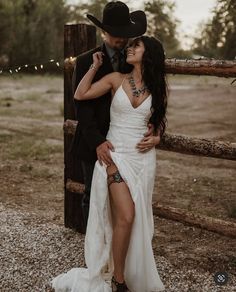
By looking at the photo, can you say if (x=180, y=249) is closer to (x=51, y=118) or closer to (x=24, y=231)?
Answer: (x=24, y=231)

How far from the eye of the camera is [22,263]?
4.30 meters

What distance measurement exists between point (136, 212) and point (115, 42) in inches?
44.8

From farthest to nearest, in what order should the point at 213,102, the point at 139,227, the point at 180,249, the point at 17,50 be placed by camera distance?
the point at 17,50, the point at 213,102, the point at 180,249, the point at 139,227

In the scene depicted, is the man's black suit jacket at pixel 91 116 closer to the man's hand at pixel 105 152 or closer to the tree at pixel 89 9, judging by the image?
the man's hand at pixel 105 152

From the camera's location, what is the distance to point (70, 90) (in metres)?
4.71

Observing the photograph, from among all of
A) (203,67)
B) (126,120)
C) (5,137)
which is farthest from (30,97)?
(126,120)

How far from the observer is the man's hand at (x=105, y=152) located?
3463mm

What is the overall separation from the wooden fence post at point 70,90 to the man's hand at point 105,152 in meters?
1.31

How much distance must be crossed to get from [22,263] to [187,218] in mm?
1380

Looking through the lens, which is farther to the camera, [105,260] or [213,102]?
[213,102]

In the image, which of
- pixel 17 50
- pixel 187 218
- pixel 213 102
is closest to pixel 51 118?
pixel 213 102

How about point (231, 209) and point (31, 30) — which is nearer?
point (231, 209)

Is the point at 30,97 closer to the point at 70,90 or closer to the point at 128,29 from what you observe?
the point at 70,90

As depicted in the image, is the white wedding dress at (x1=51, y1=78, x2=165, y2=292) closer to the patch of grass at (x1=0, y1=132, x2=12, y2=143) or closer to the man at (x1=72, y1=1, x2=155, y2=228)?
the man at (x1=72, y1=1, x2=155, y2=228)
